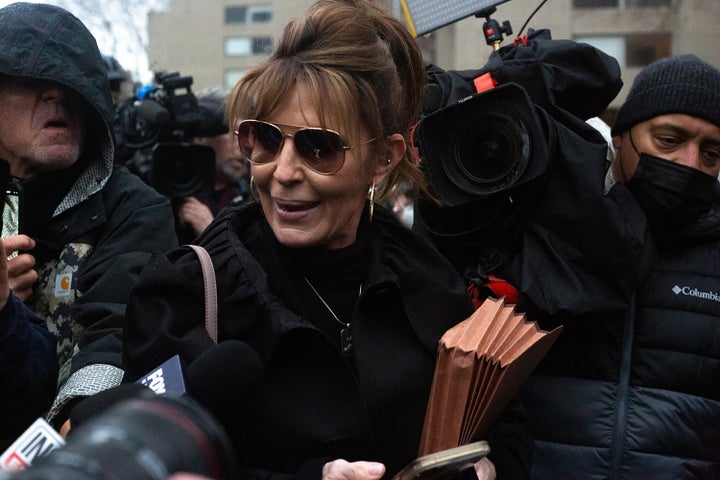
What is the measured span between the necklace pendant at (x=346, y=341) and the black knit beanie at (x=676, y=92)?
116 cm

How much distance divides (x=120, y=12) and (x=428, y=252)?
24.5 m

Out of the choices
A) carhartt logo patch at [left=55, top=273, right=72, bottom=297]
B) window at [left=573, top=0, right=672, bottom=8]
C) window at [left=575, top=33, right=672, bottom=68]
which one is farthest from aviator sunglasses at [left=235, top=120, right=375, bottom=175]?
window at [left=573, top=0, right=672, bottom=8]

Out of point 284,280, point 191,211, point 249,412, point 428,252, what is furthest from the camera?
point 191,211

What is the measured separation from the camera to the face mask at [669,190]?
2.46m

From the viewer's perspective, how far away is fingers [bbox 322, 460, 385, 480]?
1593 mm

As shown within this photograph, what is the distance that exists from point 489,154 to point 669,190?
52 cm

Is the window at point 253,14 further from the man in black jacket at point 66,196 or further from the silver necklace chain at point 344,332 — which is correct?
the silver necklace chain at point 344,332

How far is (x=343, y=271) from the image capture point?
2141 millimetres

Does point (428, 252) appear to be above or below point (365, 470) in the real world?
above

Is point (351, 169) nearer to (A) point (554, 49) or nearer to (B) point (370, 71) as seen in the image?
(B) point (370, 71)

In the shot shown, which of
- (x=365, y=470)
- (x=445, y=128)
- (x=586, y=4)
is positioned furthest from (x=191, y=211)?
(x=586, y=4)

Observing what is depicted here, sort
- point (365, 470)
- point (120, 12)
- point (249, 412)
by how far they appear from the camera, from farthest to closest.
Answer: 1. point (120, 12)
2. point (249, 412)
3. point (365, 470)

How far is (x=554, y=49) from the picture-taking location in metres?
2.50

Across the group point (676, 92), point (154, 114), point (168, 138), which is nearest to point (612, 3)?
point (168, 138)
